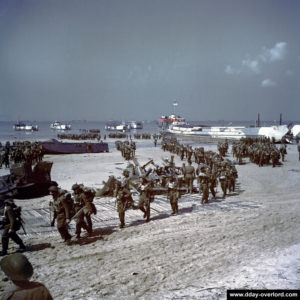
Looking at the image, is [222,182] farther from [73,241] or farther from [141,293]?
[141,293]

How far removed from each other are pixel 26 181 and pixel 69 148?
888 inches

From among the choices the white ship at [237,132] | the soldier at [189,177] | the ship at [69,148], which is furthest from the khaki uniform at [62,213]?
the white ship at [237,132]

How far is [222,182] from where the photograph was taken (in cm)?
1363

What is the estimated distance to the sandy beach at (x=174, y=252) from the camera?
17.5 feet

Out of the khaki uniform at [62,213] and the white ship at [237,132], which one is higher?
the white ship at [237,132]

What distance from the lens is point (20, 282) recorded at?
2.76 metres

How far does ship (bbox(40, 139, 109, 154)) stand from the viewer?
115 feet

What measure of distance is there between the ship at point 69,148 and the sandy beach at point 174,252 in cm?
2404

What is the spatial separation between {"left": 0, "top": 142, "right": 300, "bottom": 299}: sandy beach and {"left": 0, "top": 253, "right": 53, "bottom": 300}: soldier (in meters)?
2.63

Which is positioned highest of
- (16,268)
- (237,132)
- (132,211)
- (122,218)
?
(237,132)

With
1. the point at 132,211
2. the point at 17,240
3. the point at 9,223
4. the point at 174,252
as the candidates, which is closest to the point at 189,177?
the point at 132,211

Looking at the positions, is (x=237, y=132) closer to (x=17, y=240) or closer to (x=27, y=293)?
(x=17, y=240)

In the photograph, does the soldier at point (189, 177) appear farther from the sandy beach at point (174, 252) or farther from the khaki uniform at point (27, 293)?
the khaki uniform at point (27, 293)

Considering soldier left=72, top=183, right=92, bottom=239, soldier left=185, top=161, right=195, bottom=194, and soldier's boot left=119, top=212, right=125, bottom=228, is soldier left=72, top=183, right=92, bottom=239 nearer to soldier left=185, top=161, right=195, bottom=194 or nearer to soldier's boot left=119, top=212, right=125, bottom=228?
soldier's boot left=119, top=212, right=125, bottom=228
